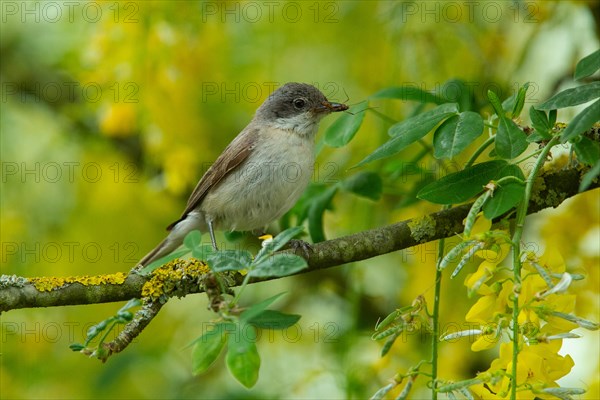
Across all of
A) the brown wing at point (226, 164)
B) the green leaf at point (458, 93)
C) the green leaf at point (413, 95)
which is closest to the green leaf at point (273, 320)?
the green leaf at point (413, 95)

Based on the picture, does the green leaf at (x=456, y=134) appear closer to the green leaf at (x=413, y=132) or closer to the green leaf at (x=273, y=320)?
the green leaf at (x=413, y=132)

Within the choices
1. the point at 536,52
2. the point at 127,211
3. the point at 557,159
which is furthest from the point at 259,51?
the point at 557,159

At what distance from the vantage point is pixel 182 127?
4551mm

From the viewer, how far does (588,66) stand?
2.17 meters

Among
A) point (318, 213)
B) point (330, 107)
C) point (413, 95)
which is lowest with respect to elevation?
point (318, 213)

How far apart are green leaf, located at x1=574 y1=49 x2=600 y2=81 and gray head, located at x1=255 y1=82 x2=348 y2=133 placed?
2.36 meters

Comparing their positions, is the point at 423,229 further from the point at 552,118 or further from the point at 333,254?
the point at 552,118

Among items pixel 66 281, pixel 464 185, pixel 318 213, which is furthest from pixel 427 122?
pixel 66 281

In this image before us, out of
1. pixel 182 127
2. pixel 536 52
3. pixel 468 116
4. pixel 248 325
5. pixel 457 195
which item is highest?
pixel 536 52

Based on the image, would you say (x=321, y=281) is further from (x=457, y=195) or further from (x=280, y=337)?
(x=457, y=195)

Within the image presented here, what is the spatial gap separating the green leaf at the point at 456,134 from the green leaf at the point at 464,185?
4.0 inches

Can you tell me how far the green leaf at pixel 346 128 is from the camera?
3.18 m

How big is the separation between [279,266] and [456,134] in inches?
31.8

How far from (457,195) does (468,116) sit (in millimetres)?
249
